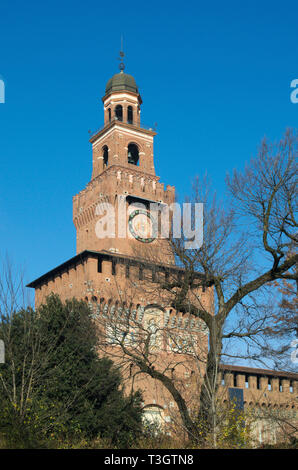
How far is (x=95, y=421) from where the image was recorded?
2312cm

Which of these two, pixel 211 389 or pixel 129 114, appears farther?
pixel 129 114

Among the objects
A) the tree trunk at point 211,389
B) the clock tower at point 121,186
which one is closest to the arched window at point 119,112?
the clock tower at point 121,186

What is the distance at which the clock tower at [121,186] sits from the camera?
4019 cm

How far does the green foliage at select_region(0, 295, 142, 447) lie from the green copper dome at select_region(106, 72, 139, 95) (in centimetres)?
2318

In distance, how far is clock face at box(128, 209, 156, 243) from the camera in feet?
131

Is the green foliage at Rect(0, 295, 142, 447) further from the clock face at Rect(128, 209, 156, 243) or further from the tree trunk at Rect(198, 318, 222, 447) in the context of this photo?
the clock face at Rect(128, 209, 156, 243)

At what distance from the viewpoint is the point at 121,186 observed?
4144 centimetres

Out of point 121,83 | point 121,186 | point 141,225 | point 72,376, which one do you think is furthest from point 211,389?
point 121,83

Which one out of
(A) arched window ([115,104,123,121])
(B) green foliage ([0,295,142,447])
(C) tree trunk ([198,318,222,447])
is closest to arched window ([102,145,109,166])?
(A) arched window ([115,104,123,121])

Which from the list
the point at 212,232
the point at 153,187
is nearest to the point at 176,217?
the point at 212,232

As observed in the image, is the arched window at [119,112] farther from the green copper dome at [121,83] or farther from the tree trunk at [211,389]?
the tree trunk at [211,389]

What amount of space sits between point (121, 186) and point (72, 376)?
19.7 metres

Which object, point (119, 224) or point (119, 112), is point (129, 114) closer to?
point (119, 112)
